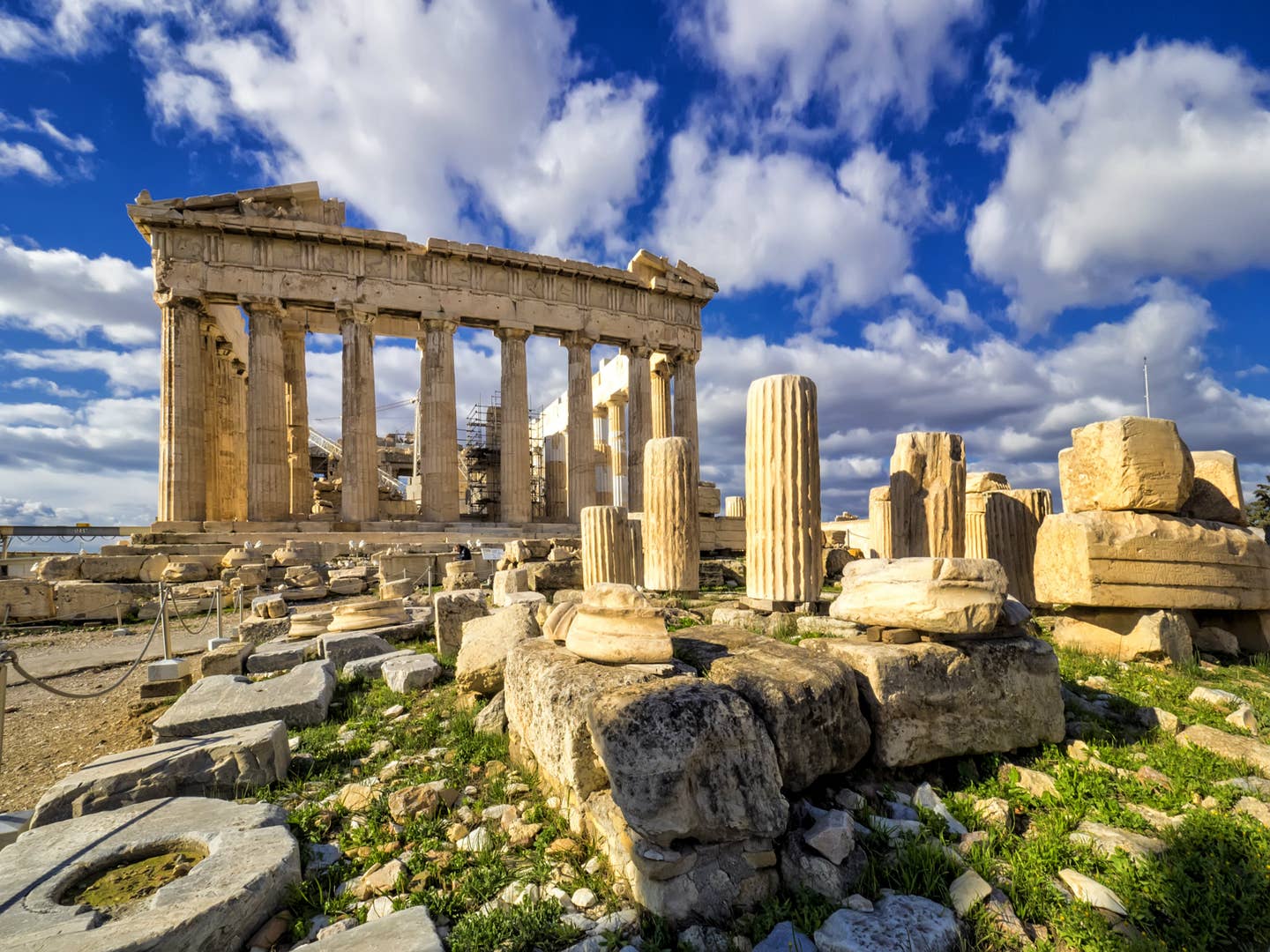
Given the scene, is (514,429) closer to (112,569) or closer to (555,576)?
(112,569)

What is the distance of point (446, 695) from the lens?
5.24 meters

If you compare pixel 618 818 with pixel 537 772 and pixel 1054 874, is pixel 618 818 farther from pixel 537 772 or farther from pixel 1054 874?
pixel 1054 874

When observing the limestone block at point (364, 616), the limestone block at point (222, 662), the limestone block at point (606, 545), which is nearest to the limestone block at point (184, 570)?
the limestone block at point (364, 616)

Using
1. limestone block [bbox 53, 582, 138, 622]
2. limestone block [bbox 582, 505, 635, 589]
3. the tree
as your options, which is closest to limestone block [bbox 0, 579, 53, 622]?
limestone block [bbox 53, 582, 138, 622]

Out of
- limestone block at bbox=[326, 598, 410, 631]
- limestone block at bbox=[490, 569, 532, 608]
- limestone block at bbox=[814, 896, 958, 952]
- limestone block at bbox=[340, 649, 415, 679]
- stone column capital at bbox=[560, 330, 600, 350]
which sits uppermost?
stone column capital at bbox=[560, 330, 600, 350]

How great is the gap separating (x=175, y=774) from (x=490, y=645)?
7.15 feet

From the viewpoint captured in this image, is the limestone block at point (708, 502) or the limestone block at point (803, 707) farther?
the limestone block at point (708, 502)

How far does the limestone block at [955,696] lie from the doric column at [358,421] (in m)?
18.4

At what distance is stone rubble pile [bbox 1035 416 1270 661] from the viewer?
558cm

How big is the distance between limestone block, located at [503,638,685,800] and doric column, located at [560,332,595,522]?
18.2 meters

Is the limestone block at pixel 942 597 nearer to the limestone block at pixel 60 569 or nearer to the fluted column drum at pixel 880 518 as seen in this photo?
the fluted column drum at pixel 880 518

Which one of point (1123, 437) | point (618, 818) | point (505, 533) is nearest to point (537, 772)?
point (618, 818)

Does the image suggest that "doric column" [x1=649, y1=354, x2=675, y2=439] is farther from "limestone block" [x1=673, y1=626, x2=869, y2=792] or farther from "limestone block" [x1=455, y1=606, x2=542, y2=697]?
"limestone block" [x1=673, y1=626, x2=869, y2=792]

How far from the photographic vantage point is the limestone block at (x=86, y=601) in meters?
11.1
